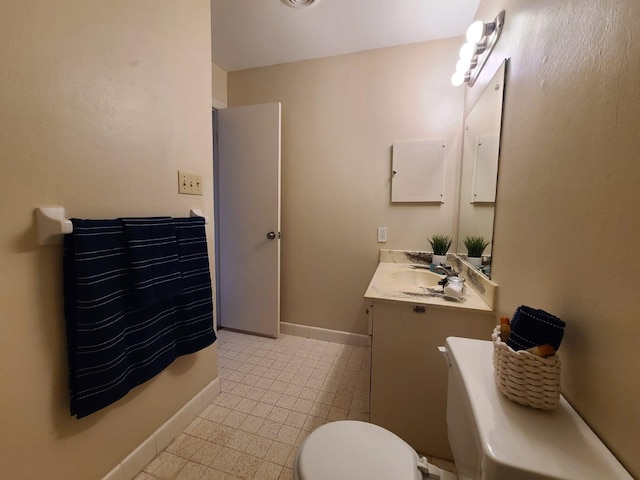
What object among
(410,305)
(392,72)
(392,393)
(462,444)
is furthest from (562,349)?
(392,72)

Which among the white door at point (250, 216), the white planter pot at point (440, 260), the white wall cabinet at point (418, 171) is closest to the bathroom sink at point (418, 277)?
the white planter pot at point (440, 260)

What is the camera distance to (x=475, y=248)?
1.47 meters

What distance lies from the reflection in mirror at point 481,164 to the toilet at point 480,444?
0.74 m

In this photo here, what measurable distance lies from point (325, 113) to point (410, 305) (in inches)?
66.0

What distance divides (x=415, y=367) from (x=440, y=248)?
0.97 meters

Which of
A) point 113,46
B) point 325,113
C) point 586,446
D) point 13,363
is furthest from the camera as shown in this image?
point 325,113

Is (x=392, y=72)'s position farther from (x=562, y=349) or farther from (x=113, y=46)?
(x=562, y=349)

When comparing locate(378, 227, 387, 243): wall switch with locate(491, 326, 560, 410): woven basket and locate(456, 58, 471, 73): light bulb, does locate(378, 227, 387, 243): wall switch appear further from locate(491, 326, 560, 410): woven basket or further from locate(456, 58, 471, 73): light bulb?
locate(491, 326, 560, 410): woven basket

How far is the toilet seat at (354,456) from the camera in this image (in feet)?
2.34

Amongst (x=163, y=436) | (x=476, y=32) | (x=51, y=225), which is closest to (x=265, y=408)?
(x=163, y=436)

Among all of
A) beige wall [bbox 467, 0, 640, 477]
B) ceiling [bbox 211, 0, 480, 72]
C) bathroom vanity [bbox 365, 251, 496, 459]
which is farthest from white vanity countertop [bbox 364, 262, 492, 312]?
ceiling [bbox 211, 0, 480, 72]

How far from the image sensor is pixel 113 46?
985 millimetres

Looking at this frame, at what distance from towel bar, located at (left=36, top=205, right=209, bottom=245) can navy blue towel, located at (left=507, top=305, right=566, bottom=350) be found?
1.28m

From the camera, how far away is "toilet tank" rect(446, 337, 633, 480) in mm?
453
